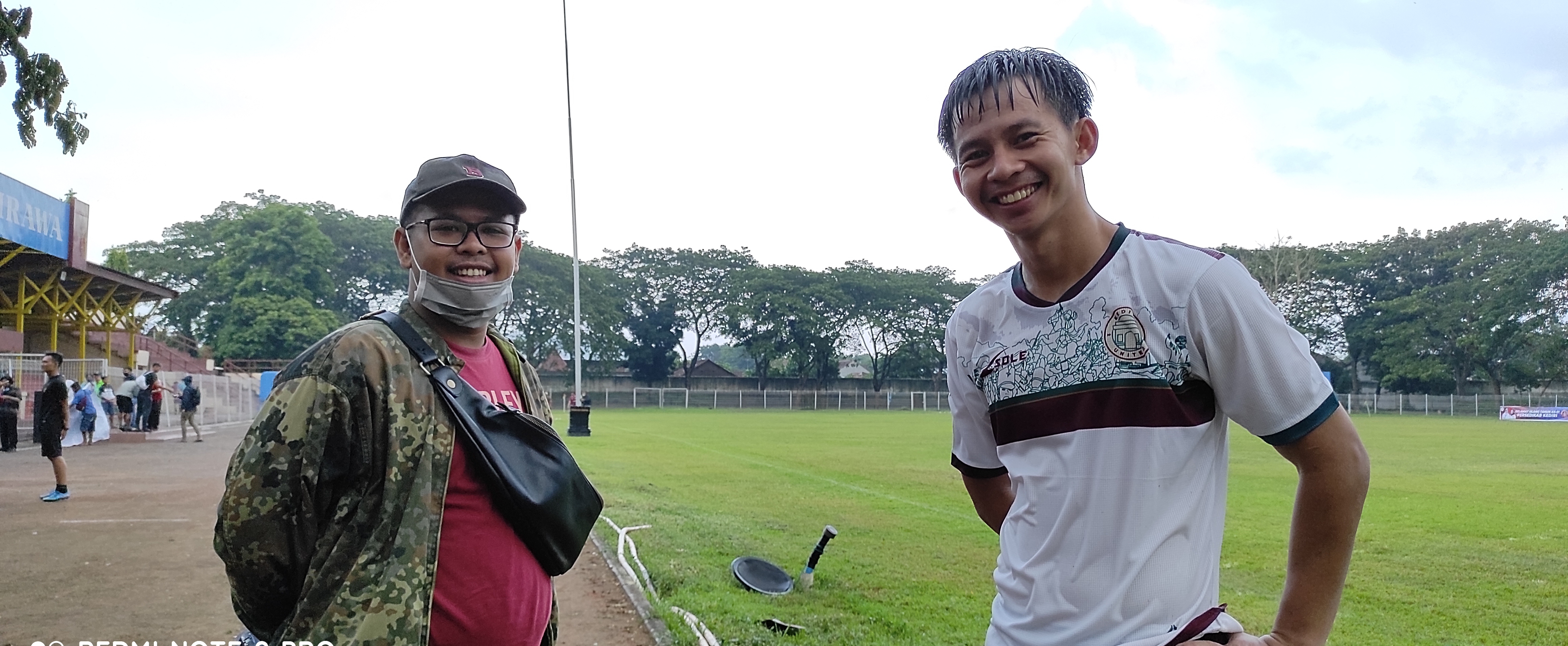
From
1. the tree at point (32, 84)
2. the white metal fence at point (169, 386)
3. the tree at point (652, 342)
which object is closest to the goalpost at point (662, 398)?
the tree at point (652, 342)

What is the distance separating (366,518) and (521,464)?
0.37m

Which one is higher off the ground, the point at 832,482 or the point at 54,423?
the point at 54,423

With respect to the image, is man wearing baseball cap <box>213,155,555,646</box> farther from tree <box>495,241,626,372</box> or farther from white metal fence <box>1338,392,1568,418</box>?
tree <box>495,241,626,372</box>

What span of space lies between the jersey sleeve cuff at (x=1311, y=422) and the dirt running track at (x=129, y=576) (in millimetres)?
4722

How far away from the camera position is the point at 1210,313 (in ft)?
5.93

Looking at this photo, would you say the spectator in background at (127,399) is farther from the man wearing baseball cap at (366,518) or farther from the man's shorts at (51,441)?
the man wearing baseball cap at (366,518)

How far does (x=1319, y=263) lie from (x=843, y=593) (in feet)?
228

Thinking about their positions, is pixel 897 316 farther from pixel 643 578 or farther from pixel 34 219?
pixel 643 578

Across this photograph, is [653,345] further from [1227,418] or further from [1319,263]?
[1227,418]

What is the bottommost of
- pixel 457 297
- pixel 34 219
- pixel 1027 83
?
pixel 457 297

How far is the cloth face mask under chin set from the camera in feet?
8.55

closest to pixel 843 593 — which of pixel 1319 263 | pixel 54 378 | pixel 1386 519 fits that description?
pixel 1386 519

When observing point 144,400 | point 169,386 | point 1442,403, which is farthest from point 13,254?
point 1442,403

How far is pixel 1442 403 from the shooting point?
58.0 m
